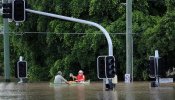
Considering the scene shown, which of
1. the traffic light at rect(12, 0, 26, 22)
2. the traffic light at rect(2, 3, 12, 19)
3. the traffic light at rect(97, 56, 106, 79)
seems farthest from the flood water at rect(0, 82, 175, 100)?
the traffic light at rect(2, 3, 12, 19)

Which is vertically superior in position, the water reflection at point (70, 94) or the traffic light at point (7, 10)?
the traffic light at point (7, 10)

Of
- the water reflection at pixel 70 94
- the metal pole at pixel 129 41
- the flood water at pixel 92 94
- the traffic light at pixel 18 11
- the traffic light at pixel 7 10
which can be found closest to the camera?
the flood water at pixel 92 94

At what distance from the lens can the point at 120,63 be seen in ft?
140

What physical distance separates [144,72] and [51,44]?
9289 mm

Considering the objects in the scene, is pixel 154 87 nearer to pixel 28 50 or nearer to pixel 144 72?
pixel 144 72

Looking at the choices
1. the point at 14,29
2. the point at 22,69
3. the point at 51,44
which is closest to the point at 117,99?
the point at 22,69

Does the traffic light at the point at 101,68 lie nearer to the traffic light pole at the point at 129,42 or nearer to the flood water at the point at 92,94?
the flood water at the point at 92,94

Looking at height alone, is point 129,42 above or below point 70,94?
above

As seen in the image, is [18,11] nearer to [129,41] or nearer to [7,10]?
[7,10]

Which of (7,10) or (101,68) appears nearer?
(101,68)

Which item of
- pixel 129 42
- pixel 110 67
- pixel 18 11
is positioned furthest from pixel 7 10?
pixel 129 42

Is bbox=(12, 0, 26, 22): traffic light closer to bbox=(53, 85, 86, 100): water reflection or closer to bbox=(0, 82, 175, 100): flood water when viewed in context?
bbox=(0, 82, 175, 100): flood water

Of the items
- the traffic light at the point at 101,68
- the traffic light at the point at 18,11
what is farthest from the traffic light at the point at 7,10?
the traffic light at the point at 101,68

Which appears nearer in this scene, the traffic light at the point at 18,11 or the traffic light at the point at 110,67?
the traffic light at the point at 110,67
